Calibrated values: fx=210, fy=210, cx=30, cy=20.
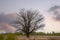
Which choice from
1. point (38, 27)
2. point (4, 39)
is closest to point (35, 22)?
point (38, 27)

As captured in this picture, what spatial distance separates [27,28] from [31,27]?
0.97 meters

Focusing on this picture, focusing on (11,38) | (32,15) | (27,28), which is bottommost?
(11,38)

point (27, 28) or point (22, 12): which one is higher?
point (22, 12)

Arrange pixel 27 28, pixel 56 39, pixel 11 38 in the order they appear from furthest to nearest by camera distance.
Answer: pixel 27 28 < pixel 56 39 < pixel 11 38

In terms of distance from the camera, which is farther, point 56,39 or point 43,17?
point 43,17

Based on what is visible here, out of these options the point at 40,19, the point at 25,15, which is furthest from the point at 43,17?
the point at 25,15

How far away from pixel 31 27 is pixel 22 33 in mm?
2206

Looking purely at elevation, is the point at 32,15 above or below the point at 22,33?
above

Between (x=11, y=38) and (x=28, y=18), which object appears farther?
(x=28, y=18)

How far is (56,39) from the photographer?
35531mm

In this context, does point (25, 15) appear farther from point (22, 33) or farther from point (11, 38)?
point (11, 38)

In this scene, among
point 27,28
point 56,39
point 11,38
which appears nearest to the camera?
point 11,38

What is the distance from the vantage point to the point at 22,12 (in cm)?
4284

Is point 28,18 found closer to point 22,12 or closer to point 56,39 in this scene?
point 22,12
